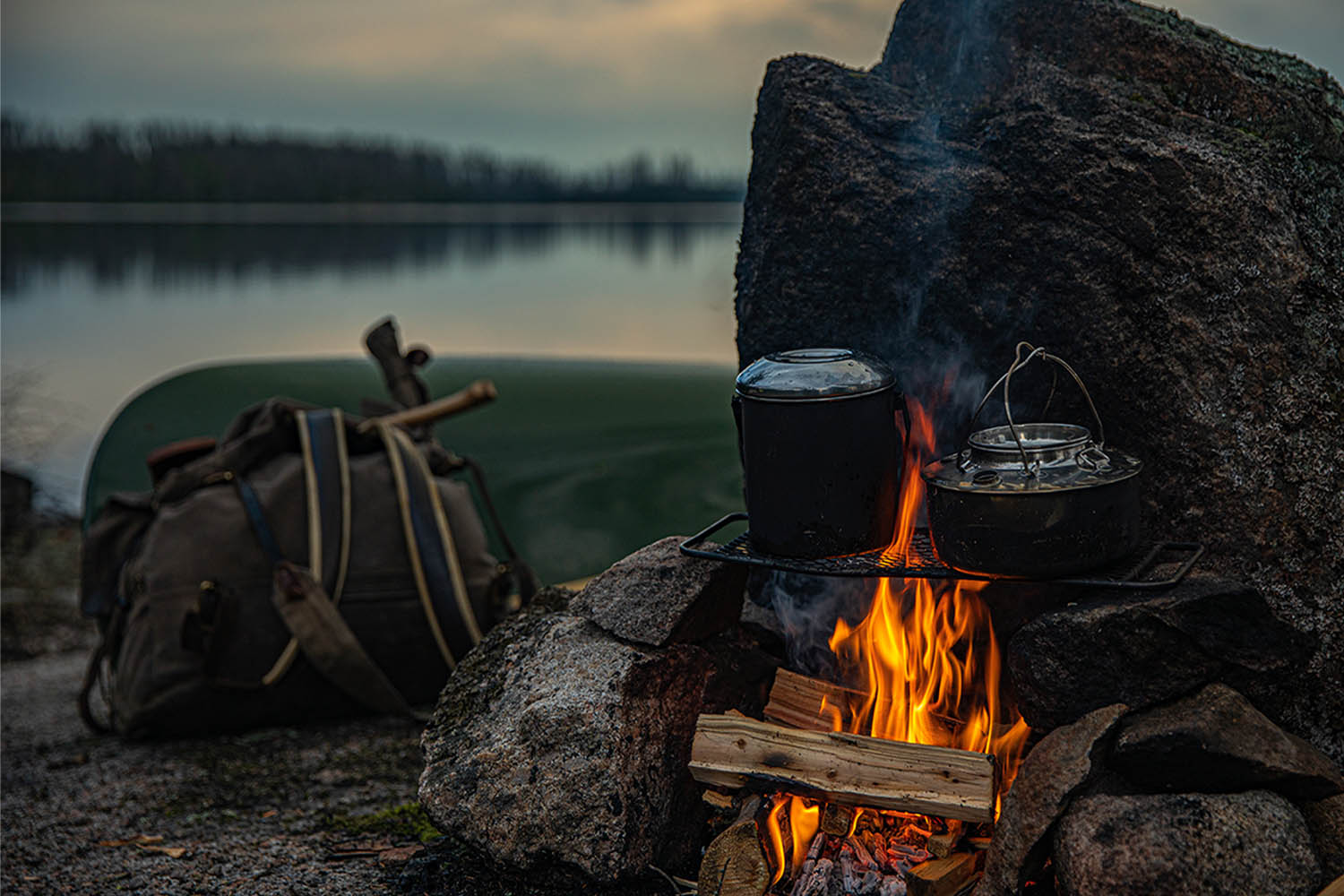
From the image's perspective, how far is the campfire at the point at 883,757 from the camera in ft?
8.57

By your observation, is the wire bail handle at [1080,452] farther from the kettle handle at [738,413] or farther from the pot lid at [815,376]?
the kettle handle at [738,413]

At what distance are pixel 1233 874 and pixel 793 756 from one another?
0.95m

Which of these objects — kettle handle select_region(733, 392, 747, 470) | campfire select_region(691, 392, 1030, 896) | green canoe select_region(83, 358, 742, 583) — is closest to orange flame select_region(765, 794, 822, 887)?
campfire select_region(691, 392, 1030, 896)

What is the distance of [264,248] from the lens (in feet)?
176

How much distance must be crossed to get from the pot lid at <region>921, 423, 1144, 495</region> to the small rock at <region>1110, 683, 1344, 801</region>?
53cm

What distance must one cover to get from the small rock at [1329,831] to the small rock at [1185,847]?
65mm

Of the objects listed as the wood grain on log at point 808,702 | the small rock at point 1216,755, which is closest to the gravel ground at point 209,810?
the wood grain on log at point 808,702

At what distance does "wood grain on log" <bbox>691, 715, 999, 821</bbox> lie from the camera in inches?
102

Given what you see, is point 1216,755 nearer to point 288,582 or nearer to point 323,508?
point 288,582

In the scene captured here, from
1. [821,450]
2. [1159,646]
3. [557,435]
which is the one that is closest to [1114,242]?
[821,450]

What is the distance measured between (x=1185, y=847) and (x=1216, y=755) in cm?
21

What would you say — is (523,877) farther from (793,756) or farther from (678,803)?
(793,756)

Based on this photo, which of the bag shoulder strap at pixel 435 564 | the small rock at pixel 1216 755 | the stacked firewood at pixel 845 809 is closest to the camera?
the small rock at pixel 1216 755

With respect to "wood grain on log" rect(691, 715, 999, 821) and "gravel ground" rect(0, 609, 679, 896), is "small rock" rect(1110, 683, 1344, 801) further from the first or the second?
"gravel ground" rect(0, 609, 679, 896)
